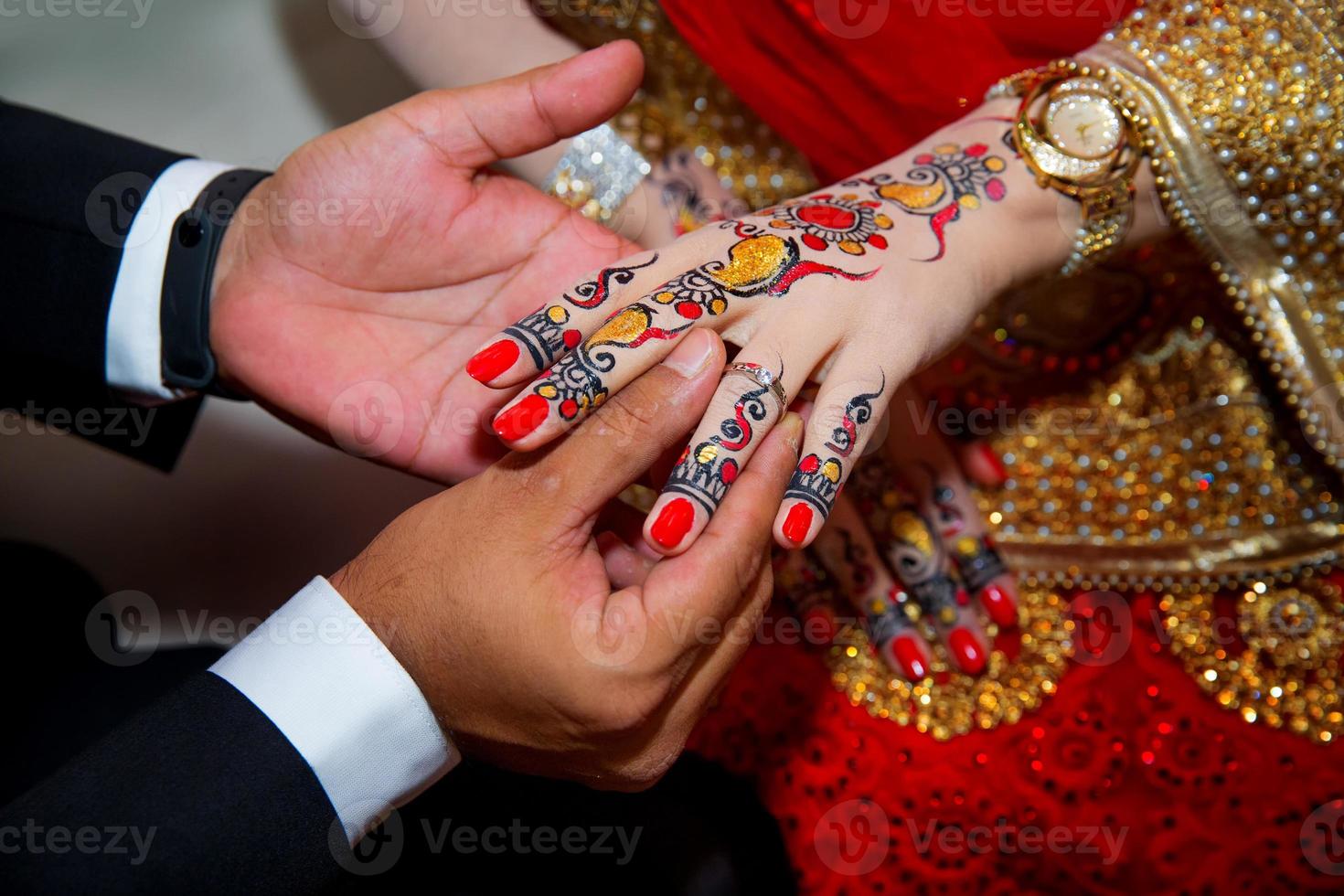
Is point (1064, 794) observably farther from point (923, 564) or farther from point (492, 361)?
point (492, 361)

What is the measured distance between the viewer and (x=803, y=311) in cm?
77

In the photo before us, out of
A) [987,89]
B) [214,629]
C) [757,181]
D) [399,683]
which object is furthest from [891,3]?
[214,629]

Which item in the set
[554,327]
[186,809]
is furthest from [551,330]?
[186,809]

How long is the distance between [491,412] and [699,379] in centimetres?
25

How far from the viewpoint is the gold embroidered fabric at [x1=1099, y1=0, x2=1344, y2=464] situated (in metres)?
0.86

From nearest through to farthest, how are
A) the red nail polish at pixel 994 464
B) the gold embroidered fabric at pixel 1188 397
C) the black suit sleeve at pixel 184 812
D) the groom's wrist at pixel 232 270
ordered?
the black suit sleeve at pixel 184 812, the gold embroidered fabric at pixel 1188 397, the groom's wrist at pixel 232 270, the red nail polish at pixel 994 464

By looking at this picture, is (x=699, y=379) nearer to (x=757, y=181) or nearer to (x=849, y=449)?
(x=849, y=449)

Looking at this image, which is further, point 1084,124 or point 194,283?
point 194,283

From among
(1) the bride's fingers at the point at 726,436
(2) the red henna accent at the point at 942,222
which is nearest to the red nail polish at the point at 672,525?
(1) the bride's fingers at the point at 726,436

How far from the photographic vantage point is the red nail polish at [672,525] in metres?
0.68

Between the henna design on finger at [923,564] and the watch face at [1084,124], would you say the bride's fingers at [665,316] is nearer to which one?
the watch face at [1084,124]

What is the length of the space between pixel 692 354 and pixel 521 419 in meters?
0.14

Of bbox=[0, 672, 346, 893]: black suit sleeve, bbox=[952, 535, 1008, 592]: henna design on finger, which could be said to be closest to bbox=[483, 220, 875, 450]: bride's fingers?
Answer: bbox=[0, 672, 346, 893]: black suit sleeve

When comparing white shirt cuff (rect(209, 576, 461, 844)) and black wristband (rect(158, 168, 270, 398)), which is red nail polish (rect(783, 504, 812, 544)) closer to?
white shirt cuff (rect(209, 576, 461, 844))
